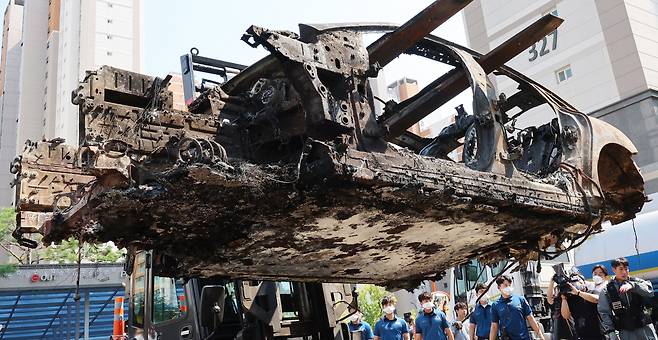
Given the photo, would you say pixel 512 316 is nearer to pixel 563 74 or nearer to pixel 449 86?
pixel 449 86

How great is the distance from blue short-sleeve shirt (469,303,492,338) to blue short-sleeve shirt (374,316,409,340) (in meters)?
0.97

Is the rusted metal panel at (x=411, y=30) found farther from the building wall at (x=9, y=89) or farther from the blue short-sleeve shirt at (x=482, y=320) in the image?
the building wall at (x=9, y=89)

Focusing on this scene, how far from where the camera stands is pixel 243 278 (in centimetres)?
567

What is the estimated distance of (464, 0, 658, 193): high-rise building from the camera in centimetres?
2127

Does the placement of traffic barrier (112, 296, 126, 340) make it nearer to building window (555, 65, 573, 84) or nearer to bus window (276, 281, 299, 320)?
bus window (276, 281, 299, 320)

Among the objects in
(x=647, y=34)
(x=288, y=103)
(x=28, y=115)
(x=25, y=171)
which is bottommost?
(x=25, y=171)

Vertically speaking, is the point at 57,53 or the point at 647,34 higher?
the point at 57,53

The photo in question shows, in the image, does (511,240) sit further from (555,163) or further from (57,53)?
(57,53)

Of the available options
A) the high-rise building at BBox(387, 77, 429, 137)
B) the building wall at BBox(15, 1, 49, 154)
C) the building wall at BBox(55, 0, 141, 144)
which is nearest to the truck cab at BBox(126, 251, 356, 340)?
the building wall at BBox(55, 0, 141, 144)

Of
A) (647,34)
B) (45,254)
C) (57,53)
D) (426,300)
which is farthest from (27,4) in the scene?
(426,300)

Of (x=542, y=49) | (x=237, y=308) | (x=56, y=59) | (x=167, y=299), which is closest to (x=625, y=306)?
(x=237, y=308)

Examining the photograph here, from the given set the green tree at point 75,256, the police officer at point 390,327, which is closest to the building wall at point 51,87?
the green tree at point 75,256

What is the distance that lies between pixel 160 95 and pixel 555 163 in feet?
11.4

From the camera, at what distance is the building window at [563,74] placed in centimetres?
2434
